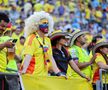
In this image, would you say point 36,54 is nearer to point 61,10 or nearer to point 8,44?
point 8,44

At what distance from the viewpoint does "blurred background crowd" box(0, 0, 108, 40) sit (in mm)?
23016

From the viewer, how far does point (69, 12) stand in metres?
25.2

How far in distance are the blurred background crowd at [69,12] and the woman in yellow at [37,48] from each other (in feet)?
36.6

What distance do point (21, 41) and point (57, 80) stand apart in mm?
6055

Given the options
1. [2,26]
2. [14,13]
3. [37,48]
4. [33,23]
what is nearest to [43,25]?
[33,23]

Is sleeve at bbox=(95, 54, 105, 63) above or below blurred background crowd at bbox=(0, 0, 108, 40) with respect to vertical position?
below

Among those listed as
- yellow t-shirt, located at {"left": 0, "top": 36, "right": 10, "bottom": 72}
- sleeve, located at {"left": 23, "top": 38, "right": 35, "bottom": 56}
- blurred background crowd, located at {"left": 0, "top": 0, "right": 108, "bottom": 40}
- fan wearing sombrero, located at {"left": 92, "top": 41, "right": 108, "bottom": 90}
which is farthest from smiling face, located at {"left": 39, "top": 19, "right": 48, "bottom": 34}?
blurred background crowd, located at {"left": 0, "top": 0, "right": 108, "bottom": 40}

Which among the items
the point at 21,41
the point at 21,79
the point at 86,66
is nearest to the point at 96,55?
the point at 86,66

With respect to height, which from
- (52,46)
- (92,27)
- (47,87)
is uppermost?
(92,27)

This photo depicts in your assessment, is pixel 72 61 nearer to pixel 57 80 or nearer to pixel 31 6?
pixel 57 80

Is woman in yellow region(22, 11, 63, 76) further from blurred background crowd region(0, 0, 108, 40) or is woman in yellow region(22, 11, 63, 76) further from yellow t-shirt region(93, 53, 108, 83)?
blurred background crowd region(0, 0, 108, 40)

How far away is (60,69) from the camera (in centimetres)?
1081

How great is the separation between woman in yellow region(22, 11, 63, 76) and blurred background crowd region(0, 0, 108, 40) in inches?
439

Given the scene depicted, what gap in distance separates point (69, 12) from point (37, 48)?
15.4 metres
